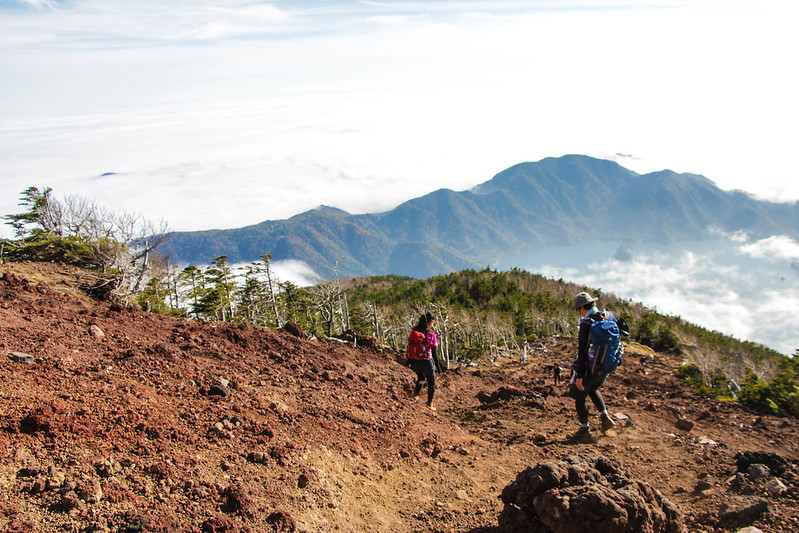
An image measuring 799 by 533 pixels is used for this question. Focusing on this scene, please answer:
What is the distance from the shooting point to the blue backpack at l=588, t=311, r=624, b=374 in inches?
266

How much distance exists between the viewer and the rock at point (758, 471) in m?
5.62

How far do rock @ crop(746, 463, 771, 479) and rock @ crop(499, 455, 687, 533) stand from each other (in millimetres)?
2116

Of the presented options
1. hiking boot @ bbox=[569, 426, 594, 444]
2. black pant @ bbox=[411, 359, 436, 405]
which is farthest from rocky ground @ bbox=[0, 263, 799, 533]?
black pant @ bbox=[411, 359, 436, 405]

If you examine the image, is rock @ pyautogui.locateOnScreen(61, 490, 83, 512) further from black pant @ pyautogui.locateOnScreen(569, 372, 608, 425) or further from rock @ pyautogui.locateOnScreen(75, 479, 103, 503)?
black pant @ pyautogui.locateOnScreen(569, 372, 608, 425)

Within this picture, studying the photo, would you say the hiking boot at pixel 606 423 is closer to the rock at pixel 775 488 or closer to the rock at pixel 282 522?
the rock at pixel 775 488

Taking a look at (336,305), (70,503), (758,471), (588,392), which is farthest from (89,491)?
(336,305)

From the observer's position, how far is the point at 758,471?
5.69m

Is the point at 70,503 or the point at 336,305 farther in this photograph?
the point at 336,305

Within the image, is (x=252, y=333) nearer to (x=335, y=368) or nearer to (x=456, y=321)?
(x=335, y=368)

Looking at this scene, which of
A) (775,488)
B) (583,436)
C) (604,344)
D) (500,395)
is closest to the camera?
(775,488)

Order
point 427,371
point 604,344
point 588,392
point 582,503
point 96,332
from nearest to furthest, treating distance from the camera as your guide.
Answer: point 582,503
point 604,344
point 588,392
point 96,332
point 427,371

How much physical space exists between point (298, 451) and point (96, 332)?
4496 millimetres

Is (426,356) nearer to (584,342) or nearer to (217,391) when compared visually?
(584,342)


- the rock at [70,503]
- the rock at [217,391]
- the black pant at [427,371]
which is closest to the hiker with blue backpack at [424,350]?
the black pant at [427,371]
